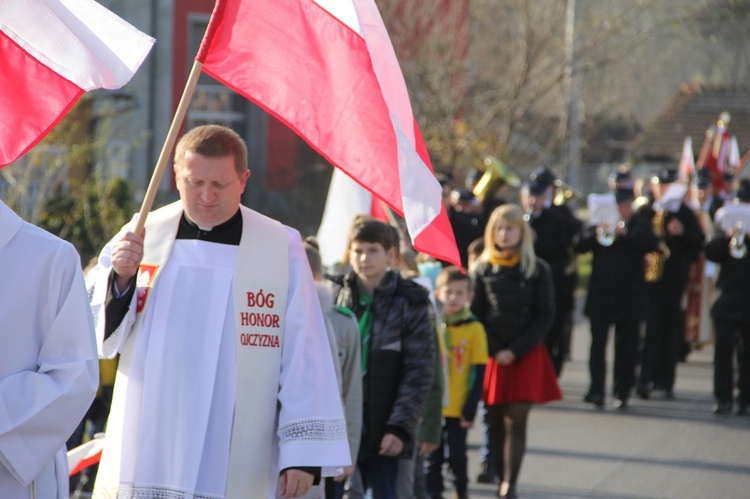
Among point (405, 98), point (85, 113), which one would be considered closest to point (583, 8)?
point (85, 113)

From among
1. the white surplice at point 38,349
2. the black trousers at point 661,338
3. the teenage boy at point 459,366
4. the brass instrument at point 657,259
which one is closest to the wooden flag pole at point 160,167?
the white surplice at point 38,349

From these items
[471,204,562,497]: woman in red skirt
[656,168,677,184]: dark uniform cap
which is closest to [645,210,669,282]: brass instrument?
[656,168,677,184]: dark uniform cap

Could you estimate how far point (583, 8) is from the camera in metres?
18.1

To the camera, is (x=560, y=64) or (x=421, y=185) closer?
(x=421, y=185)

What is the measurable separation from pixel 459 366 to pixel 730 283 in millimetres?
4904

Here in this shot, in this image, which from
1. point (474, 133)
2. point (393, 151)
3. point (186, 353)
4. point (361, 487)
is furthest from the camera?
point (474, 133)

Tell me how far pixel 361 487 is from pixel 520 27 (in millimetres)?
12441

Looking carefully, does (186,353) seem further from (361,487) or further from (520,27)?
(520,27)

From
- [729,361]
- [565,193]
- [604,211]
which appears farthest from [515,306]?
[565,193]

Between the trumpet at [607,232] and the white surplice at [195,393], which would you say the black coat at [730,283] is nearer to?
the trumpet at [607,232]

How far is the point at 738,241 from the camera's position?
466 inches

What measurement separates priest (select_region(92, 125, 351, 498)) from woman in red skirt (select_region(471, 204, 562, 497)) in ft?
12.6

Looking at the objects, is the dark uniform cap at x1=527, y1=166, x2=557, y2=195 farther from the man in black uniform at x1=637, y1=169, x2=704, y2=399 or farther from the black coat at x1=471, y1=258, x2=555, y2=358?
the black coat at x1=471, y1=258, x2=555, y2=358

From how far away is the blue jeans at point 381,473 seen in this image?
21.0ft
